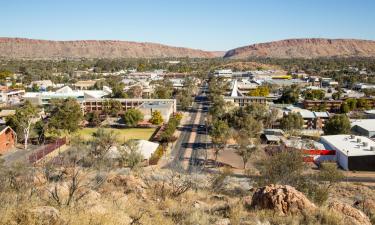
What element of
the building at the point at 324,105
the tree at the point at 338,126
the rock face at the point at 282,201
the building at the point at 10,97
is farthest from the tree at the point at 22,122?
the building at the point at 324,105

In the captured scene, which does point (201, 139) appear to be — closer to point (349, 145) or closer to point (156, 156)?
point (156, 156)

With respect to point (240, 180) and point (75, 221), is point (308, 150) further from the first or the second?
point (75, 221)

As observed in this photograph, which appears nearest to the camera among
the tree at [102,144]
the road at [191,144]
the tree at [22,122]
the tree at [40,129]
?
the tree at [102,144]

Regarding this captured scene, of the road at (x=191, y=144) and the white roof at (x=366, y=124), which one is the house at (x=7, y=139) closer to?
the road at (x=191, y=144)

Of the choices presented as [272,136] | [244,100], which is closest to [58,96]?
[244,100]

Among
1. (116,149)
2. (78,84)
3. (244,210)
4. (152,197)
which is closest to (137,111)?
(116,149)
